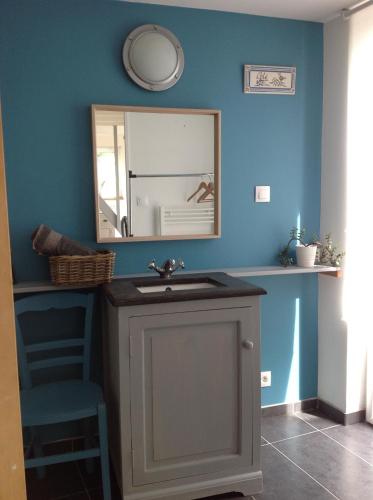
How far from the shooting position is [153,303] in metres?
1.78

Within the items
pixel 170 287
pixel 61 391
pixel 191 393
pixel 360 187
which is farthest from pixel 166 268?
pixel 360 187

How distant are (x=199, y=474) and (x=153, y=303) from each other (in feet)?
2.55

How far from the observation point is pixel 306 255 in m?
2.48

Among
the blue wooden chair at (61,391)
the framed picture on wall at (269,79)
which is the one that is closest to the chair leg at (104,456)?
the blue wooden chair at (61,391)

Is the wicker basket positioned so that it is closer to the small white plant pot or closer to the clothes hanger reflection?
the clothes hanger reflection

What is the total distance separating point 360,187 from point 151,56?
4.18 feet

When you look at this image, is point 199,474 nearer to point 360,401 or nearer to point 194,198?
point 360,401

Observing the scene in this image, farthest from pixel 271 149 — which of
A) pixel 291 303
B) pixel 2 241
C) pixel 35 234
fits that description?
pixel 2 241

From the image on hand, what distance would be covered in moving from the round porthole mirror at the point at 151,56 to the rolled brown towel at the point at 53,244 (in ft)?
2.78

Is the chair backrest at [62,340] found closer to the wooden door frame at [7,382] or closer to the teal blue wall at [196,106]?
the teal blue wall at [196,106]

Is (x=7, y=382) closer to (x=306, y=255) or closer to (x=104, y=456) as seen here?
(x=104, y=456)

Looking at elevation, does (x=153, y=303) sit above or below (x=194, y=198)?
below

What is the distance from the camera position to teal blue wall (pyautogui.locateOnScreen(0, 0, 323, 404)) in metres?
2.09

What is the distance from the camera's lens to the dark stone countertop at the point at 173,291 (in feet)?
5.79
